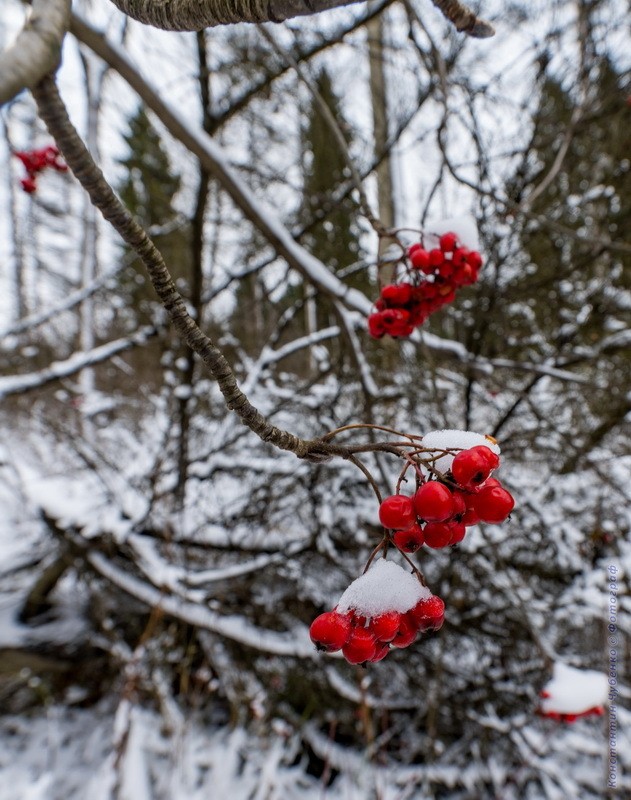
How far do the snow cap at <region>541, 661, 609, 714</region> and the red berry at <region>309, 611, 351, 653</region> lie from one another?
1.66 m

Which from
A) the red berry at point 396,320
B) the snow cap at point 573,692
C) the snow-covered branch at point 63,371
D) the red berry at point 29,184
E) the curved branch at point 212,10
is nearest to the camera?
the curved branch at point 212,10

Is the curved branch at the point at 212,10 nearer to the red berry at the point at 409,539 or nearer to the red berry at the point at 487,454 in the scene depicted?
the red berry at the point at 487,454

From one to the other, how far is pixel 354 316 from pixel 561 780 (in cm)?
287

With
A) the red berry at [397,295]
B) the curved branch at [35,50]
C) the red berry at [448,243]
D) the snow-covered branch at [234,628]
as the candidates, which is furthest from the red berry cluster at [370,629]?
the snow-covered branch at [234,628]

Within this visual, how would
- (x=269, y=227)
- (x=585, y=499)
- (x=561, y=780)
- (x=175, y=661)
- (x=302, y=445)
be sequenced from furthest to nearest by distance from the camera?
1. (x=175, y=661)
2. (x=585, y=499)
3. (x=561, y=780)
4. (x=269, y=227)
5. (x=302, y=445)

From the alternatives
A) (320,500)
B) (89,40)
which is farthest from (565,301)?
(89,40)

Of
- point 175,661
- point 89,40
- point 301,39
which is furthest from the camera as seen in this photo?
point 175,661

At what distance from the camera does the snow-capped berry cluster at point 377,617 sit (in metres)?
0.71

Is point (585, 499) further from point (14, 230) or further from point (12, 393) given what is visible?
point (14, 230)

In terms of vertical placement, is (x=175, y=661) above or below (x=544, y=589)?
below

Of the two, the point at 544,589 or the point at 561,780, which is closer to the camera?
the point at 561,780

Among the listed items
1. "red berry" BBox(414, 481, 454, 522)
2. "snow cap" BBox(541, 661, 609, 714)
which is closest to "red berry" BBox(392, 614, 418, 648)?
"red berry" BBox(414, 481, 454, 522)

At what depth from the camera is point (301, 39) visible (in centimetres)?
281

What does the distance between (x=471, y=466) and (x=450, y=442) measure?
82 mm
